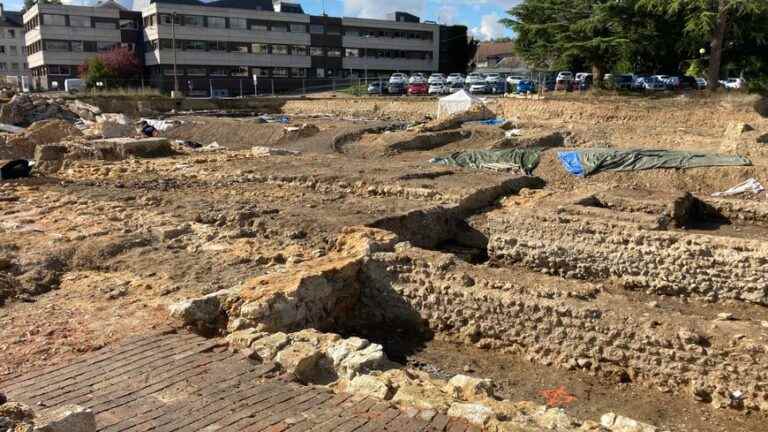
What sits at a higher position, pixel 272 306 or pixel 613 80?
pixel 613 80

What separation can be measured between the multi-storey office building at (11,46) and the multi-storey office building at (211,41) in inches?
798

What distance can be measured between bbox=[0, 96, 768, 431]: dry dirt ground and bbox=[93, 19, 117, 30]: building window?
37.1 metres

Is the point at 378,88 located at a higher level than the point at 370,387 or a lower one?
higher

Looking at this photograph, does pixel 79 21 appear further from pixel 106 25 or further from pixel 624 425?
pixel 624 425

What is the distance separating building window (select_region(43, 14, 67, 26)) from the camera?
51.9 m

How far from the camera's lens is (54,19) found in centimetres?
5225

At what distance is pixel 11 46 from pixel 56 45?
27951 mm

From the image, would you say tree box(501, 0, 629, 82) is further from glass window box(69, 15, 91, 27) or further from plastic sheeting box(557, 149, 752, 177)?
glass window box(69, 15, 91, 27)

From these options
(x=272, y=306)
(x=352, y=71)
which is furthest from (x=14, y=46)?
(x=272, y=306)

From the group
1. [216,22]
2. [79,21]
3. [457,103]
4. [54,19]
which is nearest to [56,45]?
[54,19]

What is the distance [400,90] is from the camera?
140 ft

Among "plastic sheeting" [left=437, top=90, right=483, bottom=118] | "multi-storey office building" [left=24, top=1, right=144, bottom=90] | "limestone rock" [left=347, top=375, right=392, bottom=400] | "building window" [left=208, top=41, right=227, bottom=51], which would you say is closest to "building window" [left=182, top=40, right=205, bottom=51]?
"building window" [left=208, top=41, right=227, bottom=51]

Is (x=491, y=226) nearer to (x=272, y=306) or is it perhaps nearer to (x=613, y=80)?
(x=272, y=306)

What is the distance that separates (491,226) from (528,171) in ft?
18.6
